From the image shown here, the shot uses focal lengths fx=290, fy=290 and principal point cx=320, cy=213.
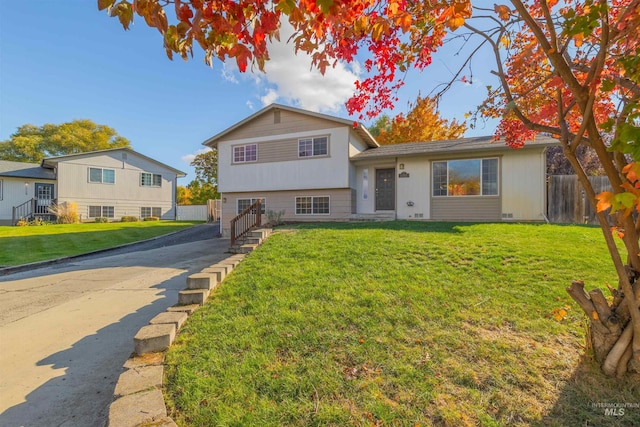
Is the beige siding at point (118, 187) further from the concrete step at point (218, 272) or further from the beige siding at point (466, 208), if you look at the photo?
the beige siding at point (466, 208)

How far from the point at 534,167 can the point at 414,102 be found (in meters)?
8.97

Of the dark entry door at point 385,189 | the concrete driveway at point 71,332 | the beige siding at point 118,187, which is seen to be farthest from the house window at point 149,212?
the dark entry door at point 385,189

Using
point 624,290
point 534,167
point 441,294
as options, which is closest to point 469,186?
point 534,167

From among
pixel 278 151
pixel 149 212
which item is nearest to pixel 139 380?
pixel 278 151

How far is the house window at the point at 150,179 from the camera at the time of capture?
24.9 meters

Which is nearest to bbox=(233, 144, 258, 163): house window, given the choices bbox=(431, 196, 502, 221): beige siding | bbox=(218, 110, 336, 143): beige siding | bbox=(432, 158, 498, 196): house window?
bbox=(218, 110, 336, 143): beige siding

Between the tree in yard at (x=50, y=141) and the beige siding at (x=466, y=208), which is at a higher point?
the tree in yard at (x=50, y=141)

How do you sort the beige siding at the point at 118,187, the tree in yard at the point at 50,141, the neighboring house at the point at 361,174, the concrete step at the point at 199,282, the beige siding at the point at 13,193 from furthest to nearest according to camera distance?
1. the tree in yard at the point at 50,141
2. the beige siding at the point at 118,187
3. the beige siding at the point at 13,193
4. the neighboring house at the point at 361,174
5. the concrete step at the point at 199,282

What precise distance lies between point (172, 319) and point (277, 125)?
12.2 metres

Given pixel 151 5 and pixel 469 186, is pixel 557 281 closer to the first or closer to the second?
pixel 151 5

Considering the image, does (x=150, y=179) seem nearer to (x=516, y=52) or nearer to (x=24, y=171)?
(x=24, y=171)

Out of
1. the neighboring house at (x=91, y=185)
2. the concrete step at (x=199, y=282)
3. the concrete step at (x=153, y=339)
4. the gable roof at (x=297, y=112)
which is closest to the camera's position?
the concrete step at (x=153, y=339)

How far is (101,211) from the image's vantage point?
2258cm

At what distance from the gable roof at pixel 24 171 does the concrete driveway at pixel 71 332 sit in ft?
62.6
